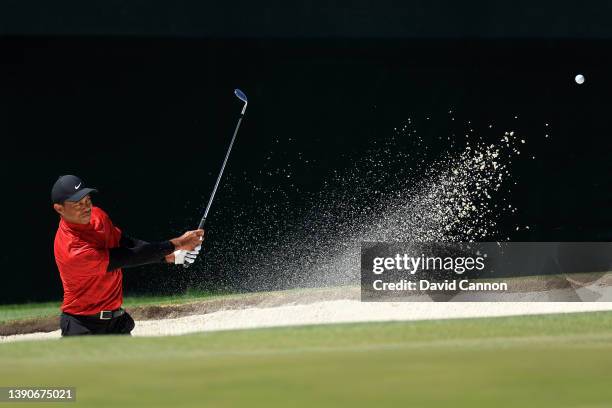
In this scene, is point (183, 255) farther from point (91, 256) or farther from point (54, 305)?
point (54, 305)

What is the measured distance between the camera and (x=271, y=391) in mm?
4465

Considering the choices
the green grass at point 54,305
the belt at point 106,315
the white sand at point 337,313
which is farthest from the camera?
the green grass at point 54,305

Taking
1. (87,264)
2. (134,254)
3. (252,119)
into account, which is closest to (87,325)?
(87,264)

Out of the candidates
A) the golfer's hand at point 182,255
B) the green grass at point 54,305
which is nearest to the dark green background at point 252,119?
the green grass at point 54,305

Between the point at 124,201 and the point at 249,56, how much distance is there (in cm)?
186

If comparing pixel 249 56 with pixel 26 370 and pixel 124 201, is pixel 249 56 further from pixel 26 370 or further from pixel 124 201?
pixel 26 370

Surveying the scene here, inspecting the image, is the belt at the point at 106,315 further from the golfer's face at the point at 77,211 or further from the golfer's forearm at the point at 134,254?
the golfer's face at the point at 77,211

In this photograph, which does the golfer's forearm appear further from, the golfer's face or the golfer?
the golfer's face

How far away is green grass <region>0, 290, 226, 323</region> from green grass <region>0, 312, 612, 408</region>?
4.80m

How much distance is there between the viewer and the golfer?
7121 millimetres

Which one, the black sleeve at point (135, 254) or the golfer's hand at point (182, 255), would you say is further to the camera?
the golfer's hand at point (182, 255)

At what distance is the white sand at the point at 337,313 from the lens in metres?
10.1

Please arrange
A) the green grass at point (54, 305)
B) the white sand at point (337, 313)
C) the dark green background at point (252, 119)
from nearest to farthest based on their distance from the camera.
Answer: the white sand at point (337, 313) → the green grass at point (54, 305) → the dark green background at point (252, 119)

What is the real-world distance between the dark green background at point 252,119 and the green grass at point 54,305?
0.59ft
